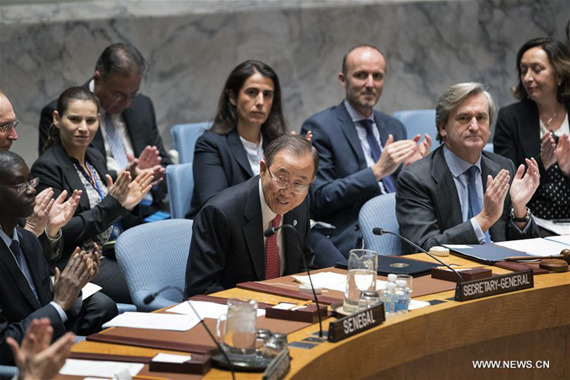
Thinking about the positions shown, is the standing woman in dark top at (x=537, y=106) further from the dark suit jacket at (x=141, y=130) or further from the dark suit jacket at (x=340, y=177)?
the dark suit jacket at (x=141, y=130)

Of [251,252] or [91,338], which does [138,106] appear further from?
[91,338]

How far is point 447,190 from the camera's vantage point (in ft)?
12.5

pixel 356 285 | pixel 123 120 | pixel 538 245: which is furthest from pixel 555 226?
pixel 123 120

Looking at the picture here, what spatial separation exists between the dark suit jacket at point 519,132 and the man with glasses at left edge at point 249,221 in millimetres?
2014

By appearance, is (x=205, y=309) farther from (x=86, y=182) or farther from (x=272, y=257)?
(x=86, y=182)

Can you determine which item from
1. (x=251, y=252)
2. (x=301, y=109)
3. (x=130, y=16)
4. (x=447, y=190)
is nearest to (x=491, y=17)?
(x=301, y=109)

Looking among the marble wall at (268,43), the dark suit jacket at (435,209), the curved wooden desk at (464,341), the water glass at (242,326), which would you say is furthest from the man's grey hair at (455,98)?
the marble wall at (268,43)

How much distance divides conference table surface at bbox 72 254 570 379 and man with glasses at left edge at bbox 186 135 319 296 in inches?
10.7

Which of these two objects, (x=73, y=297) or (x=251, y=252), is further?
(x=251, y=252)

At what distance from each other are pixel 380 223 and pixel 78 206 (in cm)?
141

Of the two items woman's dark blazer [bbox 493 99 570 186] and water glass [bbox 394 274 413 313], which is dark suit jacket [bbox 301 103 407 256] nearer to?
woman's dark blazer [bbox 493 99 570 186]

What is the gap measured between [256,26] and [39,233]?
2.98 metres

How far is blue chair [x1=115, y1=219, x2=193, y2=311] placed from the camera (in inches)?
130

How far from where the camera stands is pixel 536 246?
357 cm
